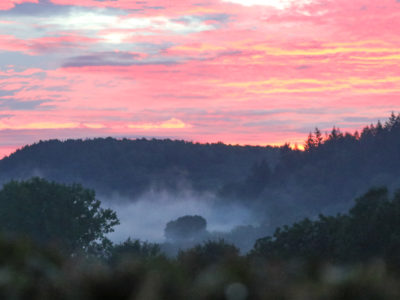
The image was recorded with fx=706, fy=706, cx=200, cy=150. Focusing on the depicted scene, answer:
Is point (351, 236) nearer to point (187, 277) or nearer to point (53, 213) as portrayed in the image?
point (53, 213)

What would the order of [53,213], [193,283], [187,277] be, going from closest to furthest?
1. [193,283]
2. [187,277]
3. [53,213]

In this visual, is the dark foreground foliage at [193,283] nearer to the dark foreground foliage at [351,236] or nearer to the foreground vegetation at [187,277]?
the foreground vegetation at [187,277]

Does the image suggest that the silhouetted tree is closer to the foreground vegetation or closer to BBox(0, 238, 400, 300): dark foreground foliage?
the foreground vegetation

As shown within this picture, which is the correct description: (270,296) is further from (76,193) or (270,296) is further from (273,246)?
(76,193)

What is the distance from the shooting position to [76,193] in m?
91.2

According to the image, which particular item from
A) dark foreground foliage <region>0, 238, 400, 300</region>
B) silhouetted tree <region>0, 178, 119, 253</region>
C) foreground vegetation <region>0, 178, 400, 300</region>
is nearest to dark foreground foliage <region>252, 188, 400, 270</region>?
silhouetted tree <region>0, 178, 119, 253</region>

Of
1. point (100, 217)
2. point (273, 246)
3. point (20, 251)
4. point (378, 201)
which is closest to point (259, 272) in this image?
point (20, 251)

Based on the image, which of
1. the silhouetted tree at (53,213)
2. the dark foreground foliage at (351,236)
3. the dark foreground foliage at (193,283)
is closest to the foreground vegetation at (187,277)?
the dark foreground foliage at (193,283)

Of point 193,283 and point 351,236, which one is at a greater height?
point 193,283

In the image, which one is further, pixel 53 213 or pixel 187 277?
pixel 53 213

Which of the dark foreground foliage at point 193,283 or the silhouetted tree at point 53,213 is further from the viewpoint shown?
the silhouetted tree at point 53,213

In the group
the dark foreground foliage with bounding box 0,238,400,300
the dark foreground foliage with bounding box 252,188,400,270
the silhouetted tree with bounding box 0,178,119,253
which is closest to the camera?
the dark foreground foliage with bounding box 0,238,400,300

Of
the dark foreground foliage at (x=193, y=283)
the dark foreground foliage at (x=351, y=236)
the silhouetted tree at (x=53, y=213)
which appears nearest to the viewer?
the dark foreground foliage at (x=193, y=283)

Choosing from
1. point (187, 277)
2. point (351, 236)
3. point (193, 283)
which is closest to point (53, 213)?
point (351, 236)
